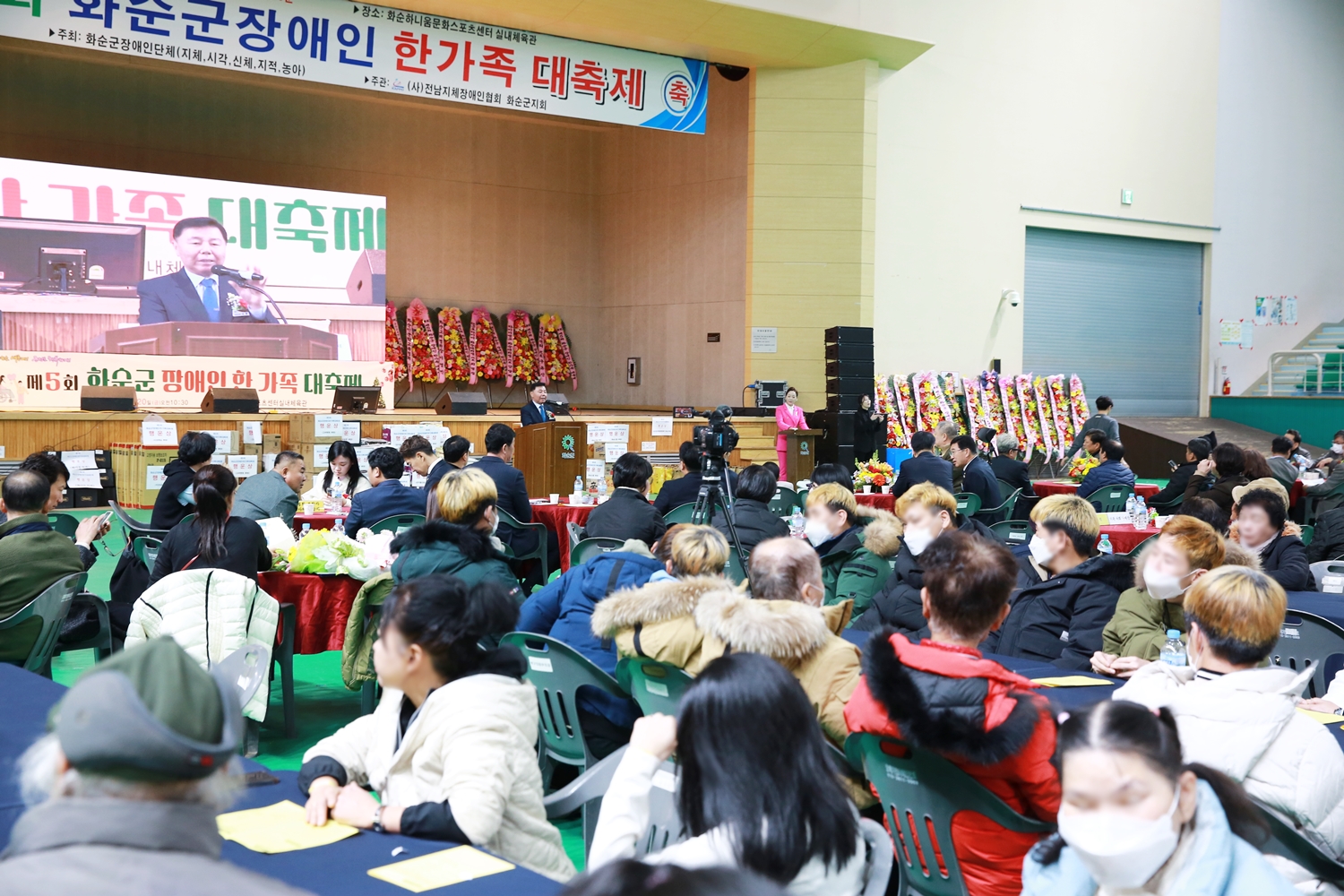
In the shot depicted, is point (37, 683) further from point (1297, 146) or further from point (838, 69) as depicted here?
point (1297, 146)

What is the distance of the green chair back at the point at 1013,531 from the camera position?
6296mm

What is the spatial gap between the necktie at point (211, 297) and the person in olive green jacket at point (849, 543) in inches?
414

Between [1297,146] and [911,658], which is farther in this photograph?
[1297,146]

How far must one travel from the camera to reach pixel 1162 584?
3.54 meters

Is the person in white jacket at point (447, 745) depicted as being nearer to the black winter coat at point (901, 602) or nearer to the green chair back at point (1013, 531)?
the black winter coat at point (901, 602)

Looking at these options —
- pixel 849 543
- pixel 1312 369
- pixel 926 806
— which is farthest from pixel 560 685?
pixel 1312 369

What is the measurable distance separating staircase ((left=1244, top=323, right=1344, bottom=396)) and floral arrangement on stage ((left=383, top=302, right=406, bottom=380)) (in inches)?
529

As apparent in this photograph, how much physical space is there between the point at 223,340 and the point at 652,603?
11912 mm

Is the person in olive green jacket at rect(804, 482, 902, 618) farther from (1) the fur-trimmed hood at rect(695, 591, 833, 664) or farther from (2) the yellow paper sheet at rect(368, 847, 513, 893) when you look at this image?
(2) the yellow paper sheet at rect(368, 847, 513, 893)

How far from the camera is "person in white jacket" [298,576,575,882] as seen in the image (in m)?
2.08

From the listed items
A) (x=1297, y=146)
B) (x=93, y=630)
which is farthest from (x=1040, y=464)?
(x=93, y=630)

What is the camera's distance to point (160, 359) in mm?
12906

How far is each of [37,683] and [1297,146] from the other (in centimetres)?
2064

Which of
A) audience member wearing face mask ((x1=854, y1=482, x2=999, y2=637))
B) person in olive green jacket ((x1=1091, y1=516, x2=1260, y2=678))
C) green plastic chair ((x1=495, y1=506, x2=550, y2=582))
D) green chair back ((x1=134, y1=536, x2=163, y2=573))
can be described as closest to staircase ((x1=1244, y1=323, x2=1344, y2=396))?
green plastic chair ((x1=495, y1=506, x2=550, y2=582))
